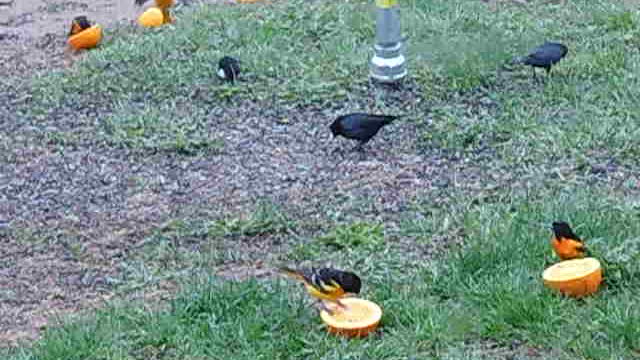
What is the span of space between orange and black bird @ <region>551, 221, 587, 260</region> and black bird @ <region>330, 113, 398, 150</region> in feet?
6.25

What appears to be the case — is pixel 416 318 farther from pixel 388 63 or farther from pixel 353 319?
pixel 388 63

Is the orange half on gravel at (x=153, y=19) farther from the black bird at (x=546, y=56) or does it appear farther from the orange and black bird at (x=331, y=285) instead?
the orange and black bird at (x=331, y=285)

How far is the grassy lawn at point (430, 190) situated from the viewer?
5066 millimetres

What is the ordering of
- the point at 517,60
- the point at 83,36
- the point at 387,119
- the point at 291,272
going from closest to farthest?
the point at 291,272
the point at 387,119
the point at 517,60
the point at 83,36

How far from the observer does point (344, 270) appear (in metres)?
5.74

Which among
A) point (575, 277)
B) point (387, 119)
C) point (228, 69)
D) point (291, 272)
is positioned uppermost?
point (575, 277)

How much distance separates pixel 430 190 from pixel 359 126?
0.66 metres

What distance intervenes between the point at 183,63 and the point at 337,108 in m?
1.36

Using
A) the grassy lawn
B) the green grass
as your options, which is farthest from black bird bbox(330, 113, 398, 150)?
the green grass

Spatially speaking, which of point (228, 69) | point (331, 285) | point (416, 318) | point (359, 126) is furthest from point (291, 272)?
point (228, 69)

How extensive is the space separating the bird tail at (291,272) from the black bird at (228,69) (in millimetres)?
2760

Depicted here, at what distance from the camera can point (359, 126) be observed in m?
7.21

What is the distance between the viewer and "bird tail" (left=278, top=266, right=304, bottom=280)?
554 centimetres

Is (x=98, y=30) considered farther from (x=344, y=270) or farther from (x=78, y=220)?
(x=344, y=270)
